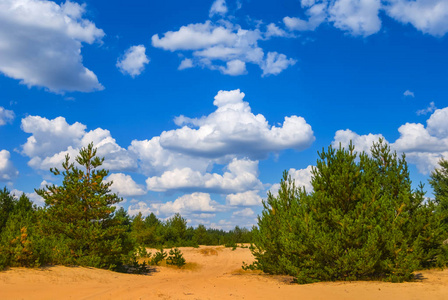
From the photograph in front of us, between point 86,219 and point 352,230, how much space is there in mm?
16040

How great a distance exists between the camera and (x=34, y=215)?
80.7 ft

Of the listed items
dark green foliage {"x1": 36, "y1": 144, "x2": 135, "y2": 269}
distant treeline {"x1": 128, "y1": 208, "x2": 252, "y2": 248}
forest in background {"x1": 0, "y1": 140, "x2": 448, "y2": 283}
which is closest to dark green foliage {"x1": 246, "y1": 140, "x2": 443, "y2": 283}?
forest in background {"x1": 0, "y1": 140, "x2": 448, "y2": 283}

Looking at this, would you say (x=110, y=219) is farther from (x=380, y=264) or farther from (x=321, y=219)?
(x=380, y=264)

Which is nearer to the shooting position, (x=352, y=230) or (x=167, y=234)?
(x=352, y=230)

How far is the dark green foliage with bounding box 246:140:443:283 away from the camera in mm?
13203

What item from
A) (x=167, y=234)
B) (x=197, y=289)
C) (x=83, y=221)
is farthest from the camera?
(x=167, y=234)

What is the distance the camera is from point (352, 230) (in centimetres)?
1324

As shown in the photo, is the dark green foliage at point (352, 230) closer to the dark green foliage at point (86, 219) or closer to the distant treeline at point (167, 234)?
the dark green foliage at point (86, 219)

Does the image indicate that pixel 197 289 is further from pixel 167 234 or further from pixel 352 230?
pixel 167 234

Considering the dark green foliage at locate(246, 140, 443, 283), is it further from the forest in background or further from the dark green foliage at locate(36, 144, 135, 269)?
the dark green foliage at locate(36, 144, 135, 269)

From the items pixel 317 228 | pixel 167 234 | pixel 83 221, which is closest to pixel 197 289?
pixel 317 228

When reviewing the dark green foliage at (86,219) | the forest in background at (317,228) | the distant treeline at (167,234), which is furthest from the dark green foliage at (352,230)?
the distant treeline at (167,234)

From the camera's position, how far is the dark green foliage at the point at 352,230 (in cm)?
1320

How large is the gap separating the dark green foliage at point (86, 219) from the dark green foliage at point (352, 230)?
11.3 meters
